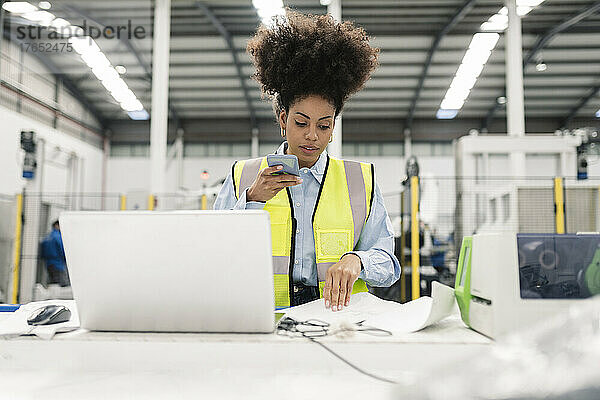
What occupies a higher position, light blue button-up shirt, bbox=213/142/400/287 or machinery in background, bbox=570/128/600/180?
machinery in background, bbox=570/128/600/180

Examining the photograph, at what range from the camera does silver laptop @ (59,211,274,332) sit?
1.00 metres

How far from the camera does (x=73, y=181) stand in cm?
1117

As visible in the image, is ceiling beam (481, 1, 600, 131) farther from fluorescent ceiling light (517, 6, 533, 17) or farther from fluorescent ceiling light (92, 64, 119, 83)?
fluorescent ceiling light (92, 64, 119, 83)

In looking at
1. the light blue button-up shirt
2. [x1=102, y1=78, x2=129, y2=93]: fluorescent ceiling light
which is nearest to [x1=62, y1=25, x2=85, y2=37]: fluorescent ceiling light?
A: [x1=102, y1=78, x2=129, y2=93]: fluorescent ceiling light

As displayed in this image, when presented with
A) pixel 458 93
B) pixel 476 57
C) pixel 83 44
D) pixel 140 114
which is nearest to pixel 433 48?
pixel 476 57

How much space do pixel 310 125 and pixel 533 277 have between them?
858mm

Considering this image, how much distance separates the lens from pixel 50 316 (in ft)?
3.80

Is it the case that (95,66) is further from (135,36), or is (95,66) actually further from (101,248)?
(101,248)

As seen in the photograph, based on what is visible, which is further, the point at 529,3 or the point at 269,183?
the point at 529,3

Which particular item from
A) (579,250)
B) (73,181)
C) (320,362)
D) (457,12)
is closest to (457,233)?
(579,250)

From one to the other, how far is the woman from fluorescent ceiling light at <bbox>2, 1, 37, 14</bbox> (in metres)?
5.90

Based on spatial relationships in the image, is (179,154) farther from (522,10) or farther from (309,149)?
(309,149)

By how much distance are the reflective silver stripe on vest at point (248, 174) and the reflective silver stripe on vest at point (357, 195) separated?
315 millimetres

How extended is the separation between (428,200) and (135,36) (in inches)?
175
